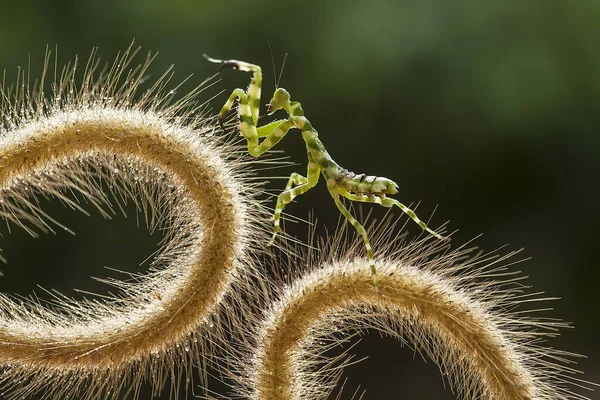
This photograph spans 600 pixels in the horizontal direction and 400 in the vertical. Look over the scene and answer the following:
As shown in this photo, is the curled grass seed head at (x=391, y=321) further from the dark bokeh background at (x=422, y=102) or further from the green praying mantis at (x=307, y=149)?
the dark bokeh background at (x=422, y=102)

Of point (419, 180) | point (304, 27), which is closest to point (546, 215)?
point (419, 180)

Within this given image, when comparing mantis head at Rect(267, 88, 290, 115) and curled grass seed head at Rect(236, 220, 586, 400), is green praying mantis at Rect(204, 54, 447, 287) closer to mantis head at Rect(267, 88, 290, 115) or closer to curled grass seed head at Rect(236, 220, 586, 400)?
mantis head at Rect(267, 88, 290, 115)

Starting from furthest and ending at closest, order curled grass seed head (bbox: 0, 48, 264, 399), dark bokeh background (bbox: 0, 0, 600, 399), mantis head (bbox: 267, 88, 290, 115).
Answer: dark bokeh background (bbox: 0, 0, 600, 399)
mantis head (bbox: 267, 88, 290, 115)
curled grass seed head (bbox: 0, 48, 264, 399)

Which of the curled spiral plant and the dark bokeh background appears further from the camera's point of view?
the dark bokeh background

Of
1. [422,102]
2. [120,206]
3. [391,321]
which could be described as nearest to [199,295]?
[120,206]

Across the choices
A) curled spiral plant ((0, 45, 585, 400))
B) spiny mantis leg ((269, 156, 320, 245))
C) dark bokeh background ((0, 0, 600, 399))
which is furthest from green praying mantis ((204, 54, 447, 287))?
dark bokeh background ((0, 0, 600, 399))

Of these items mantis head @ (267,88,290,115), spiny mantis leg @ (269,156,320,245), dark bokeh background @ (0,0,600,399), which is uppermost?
dark bokeh background @ (0,0,600,399)

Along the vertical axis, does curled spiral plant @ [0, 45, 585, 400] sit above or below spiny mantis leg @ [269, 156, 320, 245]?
below
